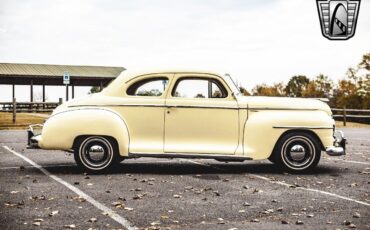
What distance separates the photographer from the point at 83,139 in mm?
8414

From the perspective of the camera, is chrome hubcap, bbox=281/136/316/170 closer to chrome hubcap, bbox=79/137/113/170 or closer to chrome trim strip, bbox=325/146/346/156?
chrome trim strip, bbox=325/146/346/156

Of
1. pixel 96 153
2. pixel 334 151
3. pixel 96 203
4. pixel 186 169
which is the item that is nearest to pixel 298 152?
pixel 334 151

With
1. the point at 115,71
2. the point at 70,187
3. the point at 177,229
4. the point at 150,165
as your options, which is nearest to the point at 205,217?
the point at 177,229

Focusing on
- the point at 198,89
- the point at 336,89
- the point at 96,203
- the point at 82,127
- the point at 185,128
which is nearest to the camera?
the point at 96,203

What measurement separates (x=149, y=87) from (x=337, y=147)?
3.45 meters

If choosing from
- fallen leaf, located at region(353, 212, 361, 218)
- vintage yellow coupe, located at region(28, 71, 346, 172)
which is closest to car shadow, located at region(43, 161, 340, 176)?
vintage yellow coupe, located at region(28, 71, 346, 172)

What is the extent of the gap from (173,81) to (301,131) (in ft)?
7.82

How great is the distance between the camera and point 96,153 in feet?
27.7

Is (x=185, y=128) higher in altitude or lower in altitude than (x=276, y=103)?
lower

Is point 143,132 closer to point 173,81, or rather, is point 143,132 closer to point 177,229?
point 173,81

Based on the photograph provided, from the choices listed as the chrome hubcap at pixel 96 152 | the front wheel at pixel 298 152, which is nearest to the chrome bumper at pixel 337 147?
the front wheel at pixel 298 152

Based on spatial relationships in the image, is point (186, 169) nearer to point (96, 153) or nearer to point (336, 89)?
point (96, 153)

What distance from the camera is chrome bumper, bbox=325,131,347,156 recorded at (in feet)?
27.9

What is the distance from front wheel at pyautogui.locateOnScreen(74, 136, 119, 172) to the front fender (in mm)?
127
